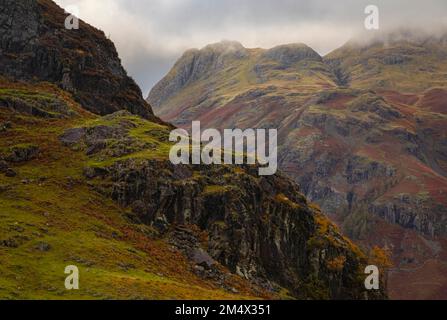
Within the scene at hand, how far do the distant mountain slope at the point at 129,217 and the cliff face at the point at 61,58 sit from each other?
395 millimetres

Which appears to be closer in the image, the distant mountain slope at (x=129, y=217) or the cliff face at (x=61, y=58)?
the distant mountain slope at (x=129, y=217)

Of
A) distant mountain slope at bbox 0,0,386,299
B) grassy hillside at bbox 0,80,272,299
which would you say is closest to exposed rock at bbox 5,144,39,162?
A: distant mountain slope at bbox 0,0,386,299

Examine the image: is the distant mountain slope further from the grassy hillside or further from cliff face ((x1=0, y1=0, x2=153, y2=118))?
cliff face ((x1=0, y1=0, x2=153, y2=118))

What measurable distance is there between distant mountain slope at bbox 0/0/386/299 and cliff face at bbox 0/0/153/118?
0.39 m

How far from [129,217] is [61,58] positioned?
4991cm

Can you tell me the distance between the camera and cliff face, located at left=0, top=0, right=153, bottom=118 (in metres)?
98.2

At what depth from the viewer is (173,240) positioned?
6266cm

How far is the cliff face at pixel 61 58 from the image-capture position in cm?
9825
